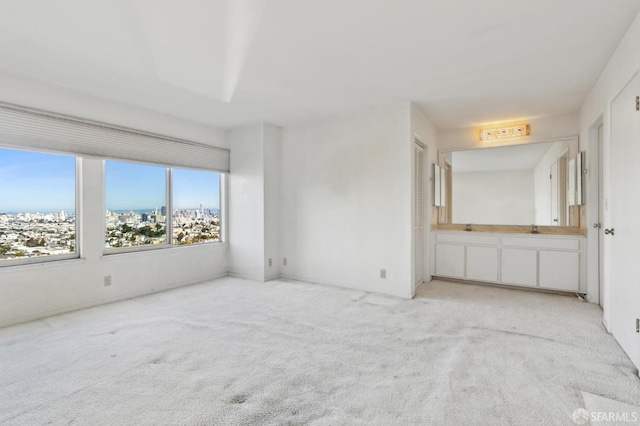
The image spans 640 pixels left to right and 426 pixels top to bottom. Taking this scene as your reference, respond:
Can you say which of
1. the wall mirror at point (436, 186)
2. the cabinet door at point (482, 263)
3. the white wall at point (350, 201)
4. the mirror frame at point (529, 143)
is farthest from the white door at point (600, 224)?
the white wall at point (350, 201)

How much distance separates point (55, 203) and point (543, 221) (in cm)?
630

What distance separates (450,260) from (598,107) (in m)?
2.62

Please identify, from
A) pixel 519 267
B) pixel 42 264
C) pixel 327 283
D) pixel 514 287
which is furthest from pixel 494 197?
pixel 42 264

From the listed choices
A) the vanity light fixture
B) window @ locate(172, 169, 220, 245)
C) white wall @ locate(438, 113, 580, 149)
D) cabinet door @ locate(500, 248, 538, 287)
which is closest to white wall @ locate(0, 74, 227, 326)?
window @ locate(172, 169, 220, 245)

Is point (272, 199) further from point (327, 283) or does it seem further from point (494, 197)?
point (494, 197)

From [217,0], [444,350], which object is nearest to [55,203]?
[217,0]

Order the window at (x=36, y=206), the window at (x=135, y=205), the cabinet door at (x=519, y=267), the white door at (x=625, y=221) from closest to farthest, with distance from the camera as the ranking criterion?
1. the white door at (x=625, y=221)
2. the window at (x=36, y=206)
3. the window at (x=135, y=205)
4. the cabinet door at (x=519, y=267)

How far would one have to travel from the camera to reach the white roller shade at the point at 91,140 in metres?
3.07

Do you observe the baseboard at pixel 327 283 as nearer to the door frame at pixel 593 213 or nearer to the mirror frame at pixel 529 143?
the mirror frame at pixel 529 143

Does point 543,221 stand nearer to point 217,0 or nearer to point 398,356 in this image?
point 398,356

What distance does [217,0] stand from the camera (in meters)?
1.95

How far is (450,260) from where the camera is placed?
16.1 ft

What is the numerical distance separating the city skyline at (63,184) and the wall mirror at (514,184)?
4.39 metres

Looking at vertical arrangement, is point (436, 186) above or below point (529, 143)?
below
